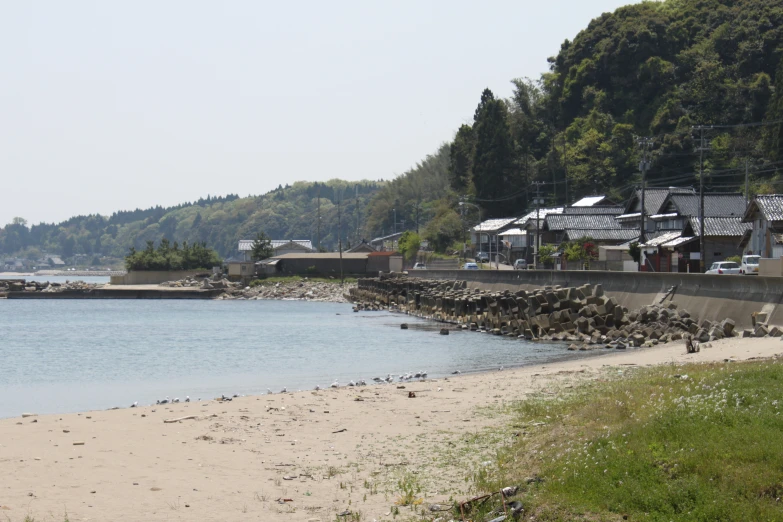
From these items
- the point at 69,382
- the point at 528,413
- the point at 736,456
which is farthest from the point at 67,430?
the point at 69,382

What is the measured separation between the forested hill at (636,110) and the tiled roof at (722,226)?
84.6 ft

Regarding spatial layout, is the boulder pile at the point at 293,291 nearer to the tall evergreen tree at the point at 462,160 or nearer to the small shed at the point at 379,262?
the small shed at the point at 379,262

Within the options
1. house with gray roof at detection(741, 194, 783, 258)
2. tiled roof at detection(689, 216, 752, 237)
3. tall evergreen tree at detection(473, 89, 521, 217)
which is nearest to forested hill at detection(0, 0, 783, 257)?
tall evergreen tree at detection(473, 89, 521, 217)

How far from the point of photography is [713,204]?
64.9m

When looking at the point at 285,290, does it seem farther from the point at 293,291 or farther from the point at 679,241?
the point at 679,241

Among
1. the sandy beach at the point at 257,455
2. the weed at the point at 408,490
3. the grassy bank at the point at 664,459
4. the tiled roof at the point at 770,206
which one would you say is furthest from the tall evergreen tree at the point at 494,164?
the weed at the point at 408,490

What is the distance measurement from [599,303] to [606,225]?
41372mm

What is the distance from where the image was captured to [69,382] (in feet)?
95.1

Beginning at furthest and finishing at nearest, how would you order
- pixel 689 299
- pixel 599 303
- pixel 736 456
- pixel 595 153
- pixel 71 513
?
pixel 595 153 → pixel 599 303 → pixel 689 299 → pixel 71 513 → pixel 736 456

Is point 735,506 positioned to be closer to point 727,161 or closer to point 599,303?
point 599,303

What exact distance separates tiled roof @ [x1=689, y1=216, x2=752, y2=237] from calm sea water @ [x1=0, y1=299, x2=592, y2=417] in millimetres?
19029

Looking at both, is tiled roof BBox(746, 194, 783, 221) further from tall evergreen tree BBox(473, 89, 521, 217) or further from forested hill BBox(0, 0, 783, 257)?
tall evergreen tree BBox(473, 89, 521, 217)

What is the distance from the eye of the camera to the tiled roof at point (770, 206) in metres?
45.2

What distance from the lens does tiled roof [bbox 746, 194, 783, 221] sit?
4522cm
